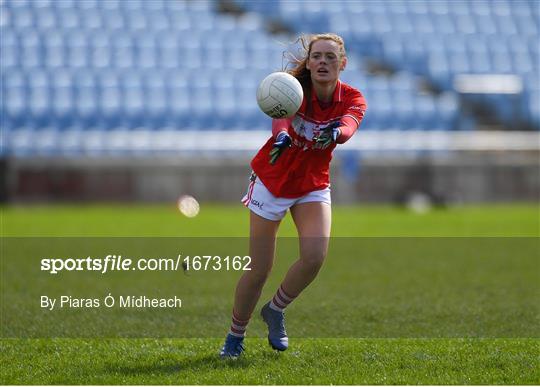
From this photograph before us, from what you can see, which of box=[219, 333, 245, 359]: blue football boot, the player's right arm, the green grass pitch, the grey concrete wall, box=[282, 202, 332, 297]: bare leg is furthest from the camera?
the grey concrete wall

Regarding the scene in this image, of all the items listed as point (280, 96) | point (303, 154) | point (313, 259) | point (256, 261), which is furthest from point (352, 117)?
point (256, 261)

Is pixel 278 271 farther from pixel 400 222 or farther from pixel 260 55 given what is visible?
pixel 260 55

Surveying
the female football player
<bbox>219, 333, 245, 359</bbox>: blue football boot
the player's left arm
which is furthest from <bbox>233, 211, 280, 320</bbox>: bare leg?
the player's left arm

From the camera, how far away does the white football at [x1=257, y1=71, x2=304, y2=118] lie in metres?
4.58

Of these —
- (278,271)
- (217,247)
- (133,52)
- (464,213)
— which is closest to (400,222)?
(464,213)

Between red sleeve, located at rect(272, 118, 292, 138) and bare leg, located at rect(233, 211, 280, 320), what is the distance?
50cm

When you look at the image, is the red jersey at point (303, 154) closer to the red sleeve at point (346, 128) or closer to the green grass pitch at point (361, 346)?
the red sleeve at point (346, 128)

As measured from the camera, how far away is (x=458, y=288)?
794 centimetres

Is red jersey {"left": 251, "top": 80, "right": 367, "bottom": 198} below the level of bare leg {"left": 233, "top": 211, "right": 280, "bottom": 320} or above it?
above

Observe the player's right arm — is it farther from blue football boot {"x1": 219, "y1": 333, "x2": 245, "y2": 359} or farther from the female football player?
blue football boot {"x1": 219, "y1": 333, "x2": 245, "y2": 359}

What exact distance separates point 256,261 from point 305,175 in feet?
1.77

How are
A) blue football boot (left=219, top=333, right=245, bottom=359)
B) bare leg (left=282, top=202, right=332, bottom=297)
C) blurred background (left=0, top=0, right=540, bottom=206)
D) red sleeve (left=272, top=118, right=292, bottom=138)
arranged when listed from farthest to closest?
blurred background (left=0, top=0, right=540, bottom=206) < blue football boot (left=219, top=333, right=245, bottom=359) < bare leg (left=282, top=202, right=332, bottom=297) < red sleeve (left=272, top=118, right=292, bottom=138)

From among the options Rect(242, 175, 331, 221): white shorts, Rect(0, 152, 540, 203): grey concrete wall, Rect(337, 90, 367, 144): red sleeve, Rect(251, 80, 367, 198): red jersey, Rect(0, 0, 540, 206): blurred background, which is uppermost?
Rect(337, 90, 367, 144): red sleeve

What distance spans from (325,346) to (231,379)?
1.02 metres
